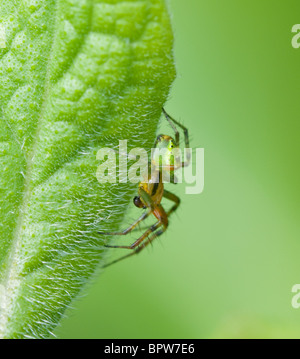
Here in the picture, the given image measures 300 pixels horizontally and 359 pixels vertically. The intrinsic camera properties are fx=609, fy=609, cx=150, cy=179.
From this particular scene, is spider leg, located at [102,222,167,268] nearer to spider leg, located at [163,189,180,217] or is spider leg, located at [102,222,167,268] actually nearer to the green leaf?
spider leg, located at [163,189,180,217]

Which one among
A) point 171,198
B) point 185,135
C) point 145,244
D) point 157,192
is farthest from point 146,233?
point 185,135

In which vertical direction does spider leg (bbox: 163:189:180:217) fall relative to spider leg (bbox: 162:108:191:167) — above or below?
below

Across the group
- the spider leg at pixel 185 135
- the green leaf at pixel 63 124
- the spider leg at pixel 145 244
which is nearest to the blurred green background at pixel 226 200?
the spider leg at pixel 145 244

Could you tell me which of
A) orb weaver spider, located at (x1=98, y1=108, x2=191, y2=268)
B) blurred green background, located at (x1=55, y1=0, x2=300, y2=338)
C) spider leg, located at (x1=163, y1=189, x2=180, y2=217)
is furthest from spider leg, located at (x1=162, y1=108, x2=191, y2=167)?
blurred green background, located at (x1=55, y1=0, x2=300, y2=338)

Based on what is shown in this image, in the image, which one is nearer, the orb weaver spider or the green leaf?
the green leaf

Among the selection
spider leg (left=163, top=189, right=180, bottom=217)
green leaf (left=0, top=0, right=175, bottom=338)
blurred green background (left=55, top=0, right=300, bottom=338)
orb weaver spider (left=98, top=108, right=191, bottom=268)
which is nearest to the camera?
green leaf (left=0, top=0, right=175, bottom=338)

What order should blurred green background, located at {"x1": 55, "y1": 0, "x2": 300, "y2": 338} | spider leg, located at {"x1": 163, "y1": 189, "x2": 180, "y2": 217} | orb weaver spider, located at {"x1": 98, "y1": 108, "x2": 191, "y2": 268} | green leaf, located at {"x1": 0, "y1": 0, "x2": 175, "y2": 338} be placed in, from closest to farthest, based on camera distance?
green leaf, located at {"x1": 0, "y1": 0, "x2": 175, "y2": 338}, orb weaver spider, located at {"x1": 98, "y1": 108, "x2": 191, "y2": 268}, spider leg, located at {"x1": 163, "y1": 189, "x2": 180, "y2": 217}, blurred green background, located at {"x1": 55, "y1": 0, "x2": 300, "y2": 338}

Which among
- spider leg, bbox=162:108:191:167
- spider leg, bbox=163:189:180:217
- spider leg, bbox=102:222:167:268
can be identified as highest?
spider leg, bbox=162:108:191:167

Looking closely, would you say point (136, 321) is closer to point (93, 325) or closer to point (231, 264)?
point (93, 325)
